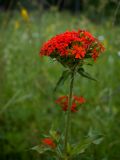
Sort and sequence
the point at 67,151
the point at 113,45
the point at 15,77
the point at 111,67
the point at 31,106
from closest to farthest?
1. the point at 67,151
2. the point at 31,106
3. the point at 15,77
4. the point at 111,67
5. the point at 113,45

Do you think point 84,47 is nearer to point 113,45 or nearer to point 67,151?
point 67,151

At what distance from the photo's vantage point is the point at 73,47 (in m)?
1.78

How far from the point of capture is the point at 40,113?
3512 mm

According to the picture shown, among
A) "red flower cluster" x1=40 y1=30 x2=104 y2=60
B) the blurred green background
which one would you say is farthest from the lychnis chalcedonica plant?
the blurred green background

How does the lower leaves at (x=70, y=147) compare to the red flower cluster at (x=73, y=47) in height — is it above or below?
below

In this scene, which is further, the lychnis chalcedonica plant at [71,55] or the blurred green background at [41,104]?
the blurred green background at [41,104]

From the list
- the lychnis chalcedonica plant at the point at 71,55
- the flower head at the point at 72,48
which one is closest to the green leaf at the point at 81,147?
the lychnis chalcedonica plant at the point at 71,55

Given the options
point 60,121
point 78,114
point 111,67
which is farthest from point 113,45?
point 60,121

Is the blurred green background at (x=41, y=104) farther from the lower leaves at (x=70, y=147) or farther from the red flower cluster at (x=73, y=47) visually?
the red flower cluster at (x=73, y=47)

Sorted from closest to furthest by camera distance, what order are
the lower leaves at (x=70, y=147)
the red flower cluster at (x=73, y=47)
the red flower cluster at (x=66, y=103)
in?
the red flower cluster at (x=73, y=47) → the lower leaves at (x=70, y=147) → the red flower cluster at (x=66, y=103)

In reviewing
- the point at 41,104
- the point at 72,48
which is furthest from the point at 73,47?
the point at 41,104

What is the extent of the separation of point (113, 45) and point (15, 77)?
1516 mm

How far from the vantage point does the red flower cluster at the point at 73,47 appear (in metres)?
1.76

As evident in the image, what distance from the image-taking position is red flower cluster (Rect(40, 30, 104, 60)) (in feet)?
5.78
